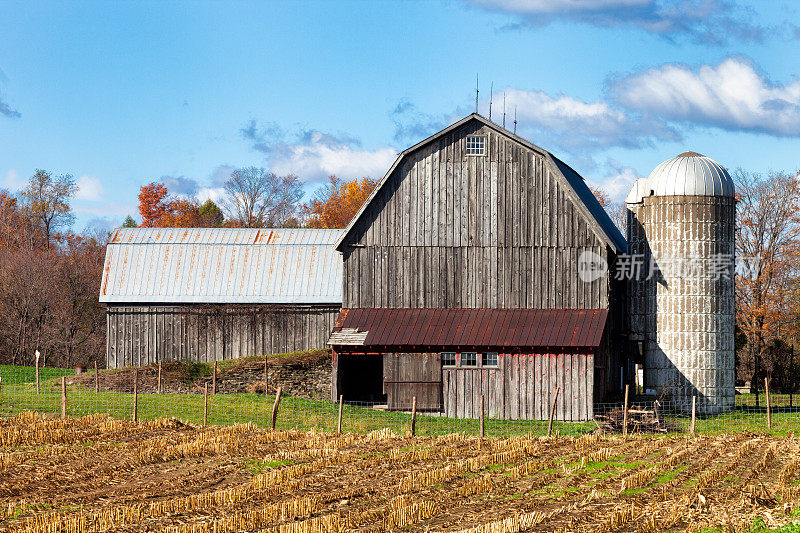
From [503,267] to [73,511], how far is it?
23236 millimetres

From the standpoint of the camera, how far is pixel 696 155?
41906mm

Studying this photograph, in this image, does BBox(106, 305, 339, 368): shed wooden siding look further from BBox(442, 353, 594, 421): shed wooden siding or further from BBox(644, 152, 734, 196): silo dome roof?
BBox(644, 152, 734, 196): silo dome roof

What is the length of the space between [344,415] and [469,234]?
9029 mm

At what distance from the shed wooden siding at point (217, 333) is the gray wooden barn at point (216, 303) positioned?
0.05 m

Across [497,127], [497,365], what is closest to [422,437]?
[497,365]

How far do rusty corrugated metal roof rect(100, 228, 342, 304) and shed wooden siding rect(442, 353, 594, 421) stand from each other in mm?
11353

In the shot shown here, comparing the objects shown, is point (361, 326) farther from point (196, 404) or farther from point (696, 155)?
point (696, 155)

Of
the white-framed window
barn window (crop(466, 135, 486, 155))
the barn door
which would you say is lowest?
the barn door

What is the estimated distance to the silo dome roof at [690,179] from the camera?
40.4m

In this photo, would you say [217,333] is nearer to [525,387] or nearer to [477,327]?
[477,327]

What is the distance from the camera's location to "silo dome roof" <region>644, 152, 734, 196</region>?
133 ft

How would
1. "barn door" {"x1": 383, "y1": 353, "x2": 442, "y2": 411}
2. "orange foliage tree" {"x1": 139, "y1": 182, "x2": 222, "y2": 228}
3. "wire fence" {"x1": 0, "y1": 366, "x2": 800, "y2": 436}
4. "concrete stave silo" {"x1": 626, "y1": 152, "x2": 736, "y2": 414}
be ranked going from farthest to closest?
"orange foliage tree" {"x1": 139, "y1": 182, "x2": 222, "y2": 228} → "concrete stave silo" {"x1": 626, "y1": 152, "x2": 736, "y2": 414} → "barn door" {"x1": 383, "y1": 353, "x2": 442, "y2": 411} → "wire fence" {"x1": 0, "y1": 366, "x2": 800, "y2": 436}

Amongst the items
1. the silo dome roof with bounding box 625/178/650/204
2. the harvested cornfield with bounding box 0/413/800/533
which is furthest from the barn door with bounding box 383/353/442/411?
the silo dome roof with bounding box 625/178/650/204

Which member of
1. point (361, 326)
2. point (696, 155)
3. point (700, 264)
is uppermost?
point (696, 155)
